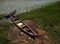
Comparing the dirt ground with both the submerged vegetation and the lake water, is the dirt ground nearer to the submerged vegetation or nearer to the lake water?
the submerged vegetation

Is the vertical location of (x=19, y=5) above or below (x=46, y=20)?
above

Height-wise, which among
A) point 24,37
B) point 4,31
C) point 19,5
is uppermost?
point 19,5

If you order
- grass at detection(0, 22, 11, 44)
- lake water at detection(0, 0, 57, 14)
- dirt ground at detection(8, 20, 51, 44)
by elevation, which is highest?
lake water at detection(0, 0, 57, 14)

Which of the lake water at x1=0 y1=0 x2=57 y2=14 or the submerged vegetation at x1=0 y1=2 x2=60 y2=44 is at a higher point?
the lake water at x1=0 y1=0 x2=57 y2=14

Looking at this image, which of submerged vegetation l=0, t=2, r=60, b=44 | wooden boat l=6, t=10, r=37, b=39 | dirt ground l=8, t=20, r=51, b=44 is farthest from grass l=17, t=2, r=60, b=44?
wooden boat l=6, t=10, r=37, b=39

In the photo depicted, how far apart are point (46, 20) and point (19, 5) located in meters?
2.73

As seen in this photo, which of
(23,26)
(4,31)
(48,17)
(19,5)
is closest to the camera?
(4,31)

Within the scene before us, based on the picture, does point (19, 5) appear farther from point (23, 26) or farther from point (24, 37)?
point (24, 37)

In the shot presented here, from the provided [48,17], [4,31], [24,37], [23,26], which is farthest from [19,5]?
[24,37]

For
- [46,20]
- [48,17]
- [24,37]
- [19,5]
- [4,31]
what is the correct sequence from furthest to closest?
1. [19,5]
2. [48,17]
3. [46,20]
4. [4,31]
5. [24,37]

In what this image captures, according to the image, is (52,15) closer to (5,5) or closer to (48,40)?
(48,40)

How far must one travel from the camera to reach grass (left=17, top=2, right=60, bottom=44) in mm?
8867

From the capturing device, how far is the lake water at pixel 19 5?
37.2 feet

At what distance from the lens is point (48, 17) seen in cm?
1024
